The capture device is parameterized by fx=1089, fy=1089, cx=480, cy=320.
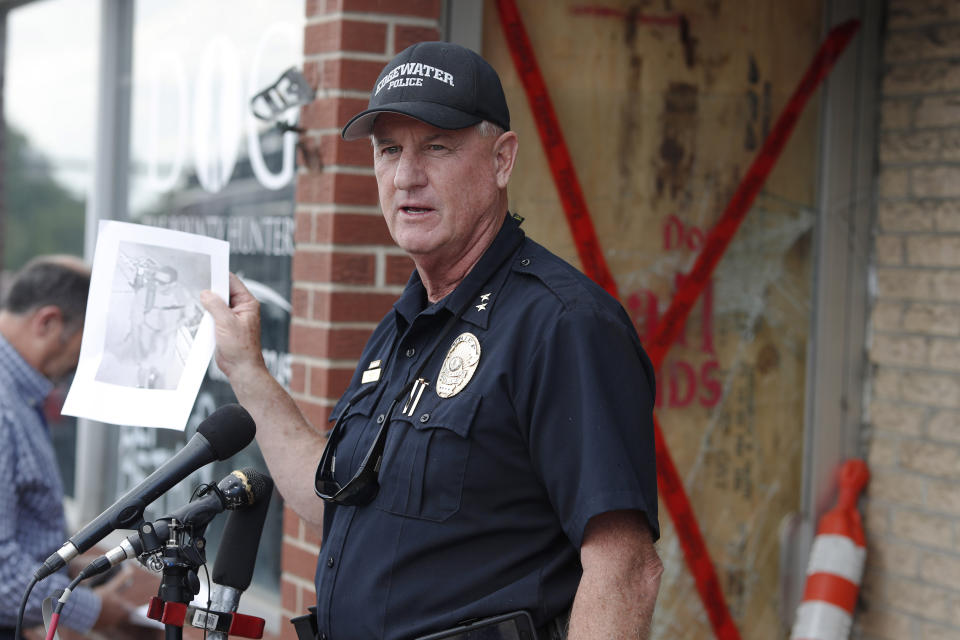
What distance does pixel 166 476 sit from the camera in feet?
6.55

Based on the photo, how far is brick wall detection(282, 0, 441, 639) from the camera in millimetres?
3281

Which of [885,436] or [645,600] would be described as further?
[885,436]

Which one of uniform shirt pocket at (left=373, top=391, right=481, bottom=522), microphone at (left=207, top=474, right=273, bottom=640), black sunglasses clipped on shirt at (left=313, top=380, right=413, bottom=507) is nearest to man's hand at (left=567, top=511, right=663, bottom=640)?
uniform shirt pocket at (left=373, top=391, right=481, bottom=522)

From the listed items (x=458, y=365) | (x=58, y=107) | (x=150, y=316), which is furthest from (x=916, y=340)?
(x=58, y=107)

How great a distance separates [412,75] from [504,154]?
249 mm

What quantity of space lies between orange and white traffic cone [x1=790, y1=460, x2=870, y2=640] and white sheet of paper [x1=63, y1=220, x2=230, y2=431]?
237cm

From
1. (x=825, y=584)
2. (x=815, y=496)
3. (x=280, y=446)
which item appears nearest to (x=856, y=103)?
(x=815, y=496)

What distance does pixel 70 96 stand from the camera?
651 cm

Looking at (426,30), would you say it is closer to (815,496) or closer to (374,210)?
(374,210)

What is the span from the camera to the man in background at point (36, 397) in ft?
11.4

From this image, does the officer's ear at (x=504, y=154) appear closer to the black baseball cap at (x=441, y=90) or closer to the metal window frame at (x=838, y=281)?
the black baseball cap at (x=441, y=90)

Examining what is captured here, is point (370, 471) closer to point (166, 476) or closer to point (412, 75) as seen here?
point (166, 476)

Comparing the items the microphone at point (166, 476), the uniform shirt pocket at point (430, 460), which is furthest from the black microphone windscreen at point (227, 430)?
the uniform shirt pocket at point (430, 460)

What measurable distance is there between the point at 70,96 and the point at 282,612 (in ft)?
13.6
